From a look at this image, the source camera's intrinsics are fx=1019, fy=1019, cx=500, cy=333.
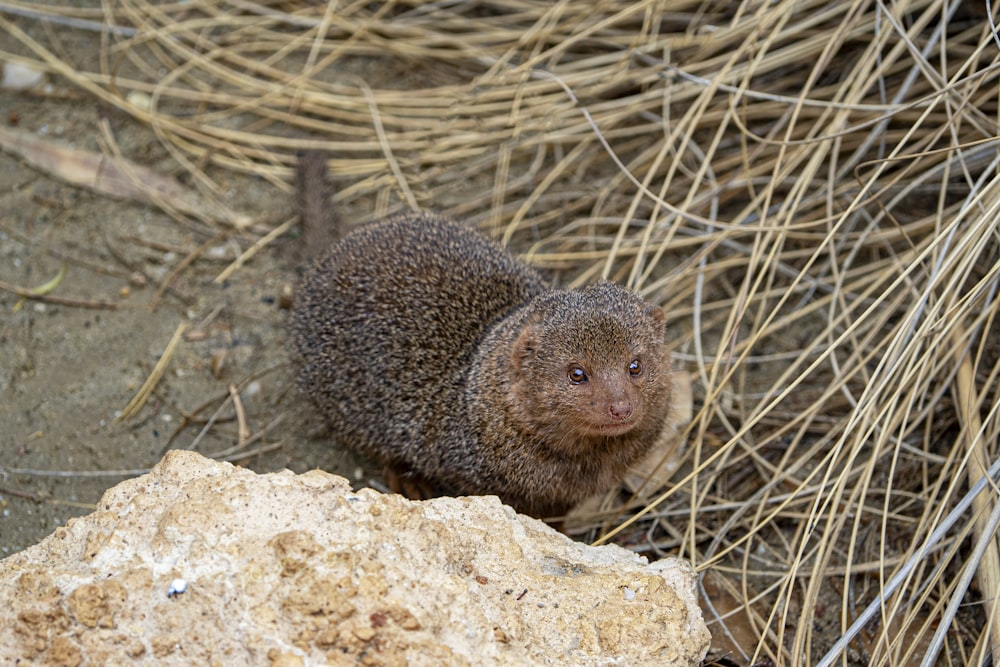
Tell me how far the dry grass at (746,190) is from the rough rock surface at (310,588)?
25.4 inches

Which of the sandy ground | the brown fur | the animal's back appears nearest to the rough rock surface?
the brown fur

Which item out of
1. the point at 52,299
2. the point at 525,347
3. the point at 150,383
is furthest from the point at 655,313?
the point at 52,299

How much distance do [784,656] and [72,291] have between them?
3.25 metres

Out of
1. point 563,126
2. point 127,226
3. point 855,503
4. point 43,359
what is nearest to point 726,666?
point 855,503

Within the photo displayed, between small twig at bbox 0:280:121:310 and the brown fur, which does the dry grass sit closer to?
the brown fur

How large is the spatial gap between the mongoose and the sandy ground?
409 mm

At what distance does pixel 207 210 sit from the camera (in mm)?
4809

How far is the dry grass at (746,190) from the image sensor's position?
340 cm

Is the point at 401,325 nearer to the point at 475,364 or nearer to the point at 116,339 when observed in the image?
the point at 475,364

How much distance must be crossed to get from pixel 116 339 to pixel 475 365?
5.52 ft

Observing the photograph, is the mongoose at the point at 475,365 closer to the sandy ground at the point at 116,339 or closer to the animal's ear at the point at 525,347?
the animal's ear at the point at 525,347

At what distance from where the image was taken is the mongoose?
324cm

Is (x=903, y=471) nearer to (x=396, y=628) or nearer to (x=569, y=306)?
(x=569, y=306)

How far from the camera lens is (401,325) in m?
3.71
